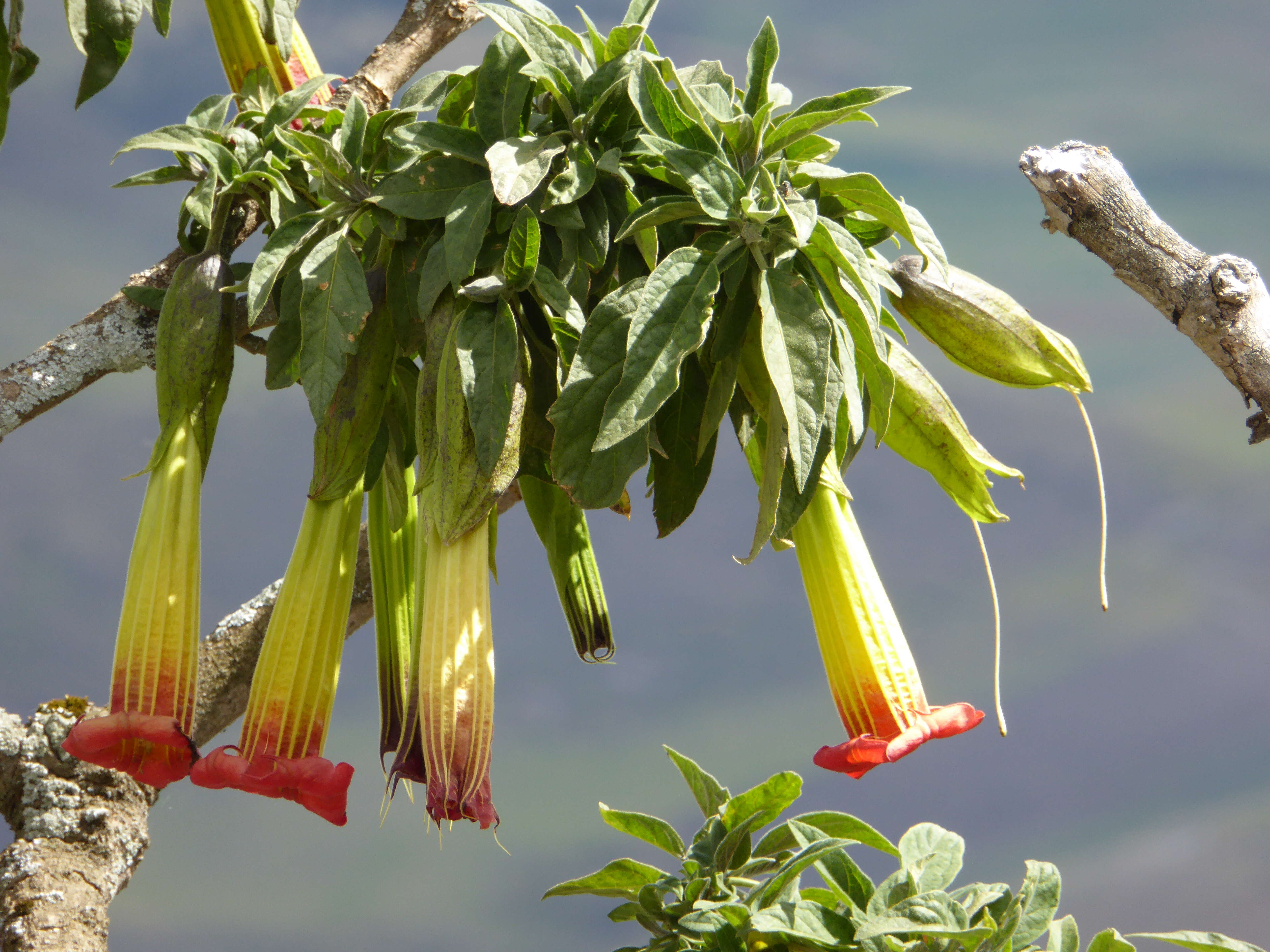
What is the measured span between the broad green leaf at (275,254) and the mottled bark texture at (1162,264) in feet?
3.26

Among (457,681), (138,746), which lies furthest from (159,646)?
(457,681)

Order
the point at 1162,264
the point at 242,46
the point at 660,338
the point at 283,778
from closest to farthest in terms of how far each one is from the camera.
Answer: the point at 660,338 < the point at 283,778 < the point at 1162,264 < the point at 242,46

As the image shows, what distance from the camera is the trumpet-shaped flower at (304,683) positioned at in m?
1.20

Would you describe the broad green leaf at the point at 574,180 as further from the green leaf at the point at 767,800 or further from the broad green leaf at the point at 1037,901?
the broad green leaf at the point at 1037,901

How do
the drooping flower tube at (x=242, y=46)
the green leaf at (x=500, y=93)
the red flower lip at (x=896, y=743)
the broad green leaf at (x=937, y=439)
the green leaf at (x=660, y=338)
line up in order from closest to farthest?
1. the green leaf at (x=660, y=338)
2. the red flower lip at (x=896, y=743)
3. the green leaf at (x=500, y=93)
4. the broad green leaf at (x=937, y=439)
5. the drooping flower tube at (x=242, y=46)

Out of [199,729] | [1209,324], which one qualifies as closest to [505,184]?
[1209,324]

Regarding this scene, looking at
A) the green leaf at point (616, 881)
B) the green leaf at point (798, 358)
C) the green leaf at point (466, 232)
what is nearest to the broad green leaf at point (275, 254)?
the green leaf at point (466, 232)

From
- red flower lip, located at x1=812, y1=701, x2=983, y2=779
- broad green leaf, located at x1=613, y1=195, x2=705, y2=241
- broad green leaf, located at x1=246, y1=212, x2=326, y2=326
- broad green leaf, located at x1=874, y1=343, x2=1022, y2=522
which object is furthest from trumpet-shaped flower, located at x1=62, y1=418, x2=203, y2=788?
broad green leaf, located at x1=874, y1=343, x2=1022, y2=522

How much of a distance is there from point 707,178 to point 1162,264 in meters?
0.77

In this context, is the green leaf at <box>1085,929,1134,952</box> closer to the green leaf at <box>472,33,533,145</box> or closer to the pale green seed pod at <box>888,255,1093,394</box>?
the pale green seed pod at <box>888,255,1093,394</box>

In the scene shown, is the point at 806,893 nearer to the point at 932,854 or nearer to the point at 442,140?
the point at 932,854

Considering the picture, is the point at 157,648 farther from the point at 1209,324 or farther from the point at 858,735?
the point at 1209,324

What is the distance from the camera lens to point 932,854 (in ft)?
4.04

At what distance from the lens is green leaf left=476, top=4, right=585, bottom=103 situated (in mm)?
1231
